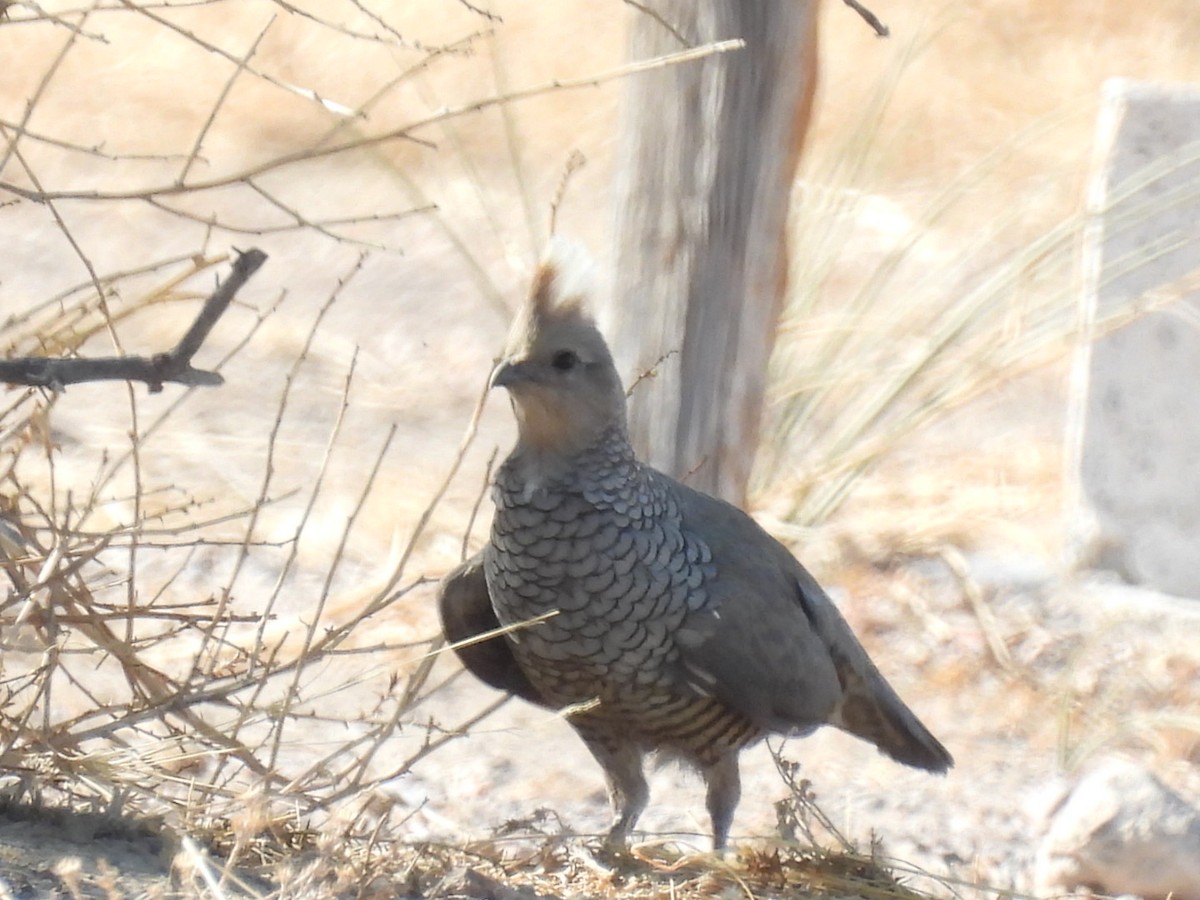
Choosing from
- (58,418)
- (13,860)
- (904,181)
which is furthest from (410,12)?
(13,860)

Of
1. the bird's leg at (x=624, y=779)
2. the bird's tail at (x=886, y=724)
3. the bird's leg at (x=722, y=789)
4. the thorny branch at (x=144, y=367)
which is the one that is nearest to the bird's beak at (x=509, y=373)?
the thorny branch at (x=144, y=367)

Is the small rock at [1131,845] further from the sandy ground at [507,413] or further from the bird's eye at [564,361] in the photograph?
the bird's eye at [564,361]

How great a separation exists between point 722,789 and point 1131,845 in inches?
56.6

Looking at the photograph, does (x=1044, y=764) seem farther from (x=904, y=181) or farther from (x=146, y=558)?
(x=904, y=181)

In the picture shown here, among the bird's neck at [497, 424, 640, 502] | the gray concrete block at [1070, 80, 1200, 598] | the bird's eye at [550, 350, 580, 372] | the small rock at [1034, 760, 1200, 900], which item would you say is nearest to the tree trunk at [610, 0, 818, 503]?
the bird's neck at [497, 424, 640, 502]

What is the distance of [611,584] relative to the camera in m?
3.37

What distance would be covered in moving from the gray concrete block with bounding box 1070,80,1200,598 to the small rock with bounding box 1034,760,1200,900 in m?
2.05

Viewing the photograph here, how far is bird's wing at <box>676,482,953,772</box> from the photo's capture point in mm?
3430

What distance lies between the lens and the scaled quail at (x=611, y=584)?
328 centimetres

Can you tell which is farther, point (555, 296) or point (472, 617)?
point (472, 617)

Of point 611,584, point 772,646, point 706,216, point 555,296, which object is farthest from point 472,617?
point 706,216

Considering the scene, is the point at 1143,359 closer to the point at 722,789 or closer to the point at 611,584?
the point at 722,789

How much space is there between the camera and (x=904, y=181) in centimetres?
1070

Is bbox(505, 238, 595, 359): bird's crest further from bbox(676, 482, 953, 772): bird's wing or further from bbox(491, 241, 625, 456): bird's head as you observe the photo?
bbox(676, 482, 953, 772): bird's wing
